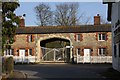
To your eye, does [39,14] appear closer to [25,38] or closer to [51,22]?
[51,22]

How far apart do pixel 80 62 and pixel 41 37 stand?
7638 millimetres

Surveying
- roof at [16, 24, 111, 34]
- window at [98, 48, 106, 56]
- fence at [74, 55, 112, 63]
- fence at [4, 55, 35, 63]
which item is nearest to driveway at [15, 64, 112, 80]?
fence at [74, 55, 112, 63]

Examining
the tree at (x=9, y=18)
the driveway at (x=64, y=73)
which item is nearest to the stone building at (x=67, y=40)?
the driveway at (x=64, y=73)

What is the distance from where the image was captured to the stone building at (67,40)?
50.9 m

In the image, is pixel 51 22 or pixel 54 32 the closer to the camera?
pixel 54 32

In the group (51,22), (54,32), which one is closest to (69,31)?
(54,32)

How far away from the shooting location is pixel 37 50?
51.9 m

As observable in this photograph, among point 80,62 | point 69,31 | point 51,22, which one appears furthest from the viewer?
point 51,22

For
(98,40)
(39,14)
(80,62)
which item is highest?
(39,14)

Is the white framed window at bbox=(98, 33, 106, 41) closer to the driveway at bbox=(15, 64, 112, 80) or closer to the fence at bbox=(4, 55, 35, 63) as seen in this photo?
the fence at bbox=(4, 55, 35, 63)

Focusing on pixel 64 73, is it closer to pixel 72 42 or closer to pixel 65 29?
pixel 72 42

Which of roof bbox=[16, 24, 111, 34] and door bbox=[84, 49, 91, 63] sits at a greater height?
roof bbox=[16, 24, 111, 34]

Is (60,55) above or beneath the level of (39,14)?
beneath

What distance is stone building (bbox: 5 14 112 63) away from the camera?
5088cm
